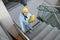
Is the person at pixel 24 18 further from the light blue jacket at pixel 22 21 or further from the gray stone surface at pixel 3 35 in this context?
the gray stone surface at pixel 3 35

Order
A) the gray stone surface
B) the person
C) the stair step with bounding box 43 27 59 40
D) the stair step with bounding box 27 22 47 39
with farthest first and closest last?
1. the stair step with bounding box 27 22 47 39
2. the stair step with bounding box 43 27 59 40
3. the person
4. the gray stone surface

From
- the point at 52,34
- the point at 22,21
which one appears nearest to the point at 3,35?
the point at 22,21

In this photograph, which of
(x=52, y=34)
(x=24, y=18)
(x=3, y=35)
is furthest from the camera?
(x=52, y=34)

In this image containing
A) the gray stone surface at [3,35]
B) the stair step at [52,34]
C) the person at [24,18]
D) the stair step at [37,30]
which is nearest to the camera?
the gray stone surface at [3,35]

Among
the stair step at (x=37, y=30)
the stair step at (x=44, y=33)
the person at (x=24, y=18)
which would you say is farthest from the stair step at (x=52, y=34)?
the person at (x=24, y=18)

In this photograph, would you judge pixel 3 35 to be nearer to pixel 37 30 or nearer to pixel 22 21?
pixel 22 21

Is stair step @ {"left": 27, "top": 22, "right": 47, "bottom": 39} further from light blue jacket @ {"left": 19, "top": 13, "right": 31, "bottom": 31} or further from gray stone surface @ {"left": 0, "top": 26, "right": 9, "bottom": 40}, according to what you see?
gray stone surface @ {"left": 0, "top": 26, "right": 9, "bottom": 40}

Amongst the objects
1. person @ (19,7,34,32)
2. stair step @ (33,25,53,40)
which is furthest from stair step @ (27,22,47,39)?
person @ (19,7,34,32)

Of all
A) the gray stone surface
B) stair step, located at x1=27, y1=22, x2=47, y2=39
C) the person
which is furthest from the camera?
stair step, located at x1=27, y1=22, x2=47, y2=39

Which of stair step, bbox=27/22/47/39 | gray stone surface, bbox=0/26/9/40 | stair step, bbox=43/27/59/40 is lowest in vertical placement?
stair step, bbox=43/27/59/40

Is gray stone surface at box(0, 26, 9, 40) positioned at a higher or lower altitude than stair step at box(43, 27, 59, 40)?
higher

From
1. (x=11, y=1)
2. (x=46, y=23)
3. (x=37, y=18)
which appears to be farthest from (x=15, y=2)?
(x=46, y=23)

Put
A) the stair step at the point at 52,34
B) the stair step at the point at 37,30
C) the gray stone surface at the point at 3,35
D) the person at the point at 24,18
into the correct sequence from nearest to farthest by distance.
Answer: the gray stone surface at the point at 3,35
the person at the point at 24,18
the stair step at the point at 52,34
the stair step at the point at 37,30

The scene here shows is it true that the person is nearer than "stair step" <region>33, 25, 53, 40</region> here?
Yes
